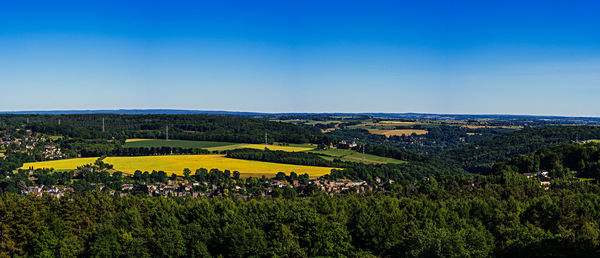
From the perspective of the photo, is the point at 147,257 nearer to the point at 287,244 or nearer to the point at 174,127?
the point at 287,244

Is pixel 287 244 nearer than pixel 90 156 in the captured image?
Yes

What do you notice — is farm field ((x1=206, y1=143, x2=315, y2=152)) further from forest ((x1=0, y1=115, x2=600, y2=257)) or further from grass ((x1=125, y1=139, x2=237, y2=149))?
forest ((x1=0, y1=115, x2=600, y2=257))

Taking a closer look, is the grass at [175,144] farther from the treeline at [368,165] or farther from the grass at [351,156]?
the grass at [351,156]

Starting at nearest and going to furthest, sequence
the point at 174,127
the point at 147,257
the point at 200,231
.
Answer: the point at 147,257, the point at 200,231, the point at 174,127

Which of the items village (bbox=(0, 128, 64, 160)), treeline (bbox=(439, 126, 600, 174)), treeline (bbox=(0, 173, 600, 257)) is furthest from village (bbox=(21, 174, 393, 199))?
treeline (bbox=(439, 126, 600, 174))

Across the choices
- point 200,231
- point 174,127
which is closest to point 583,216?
point 200,231

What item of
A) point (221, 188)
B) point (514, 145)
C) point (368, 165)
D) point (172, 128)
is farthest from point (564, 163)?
point (172, 128)
